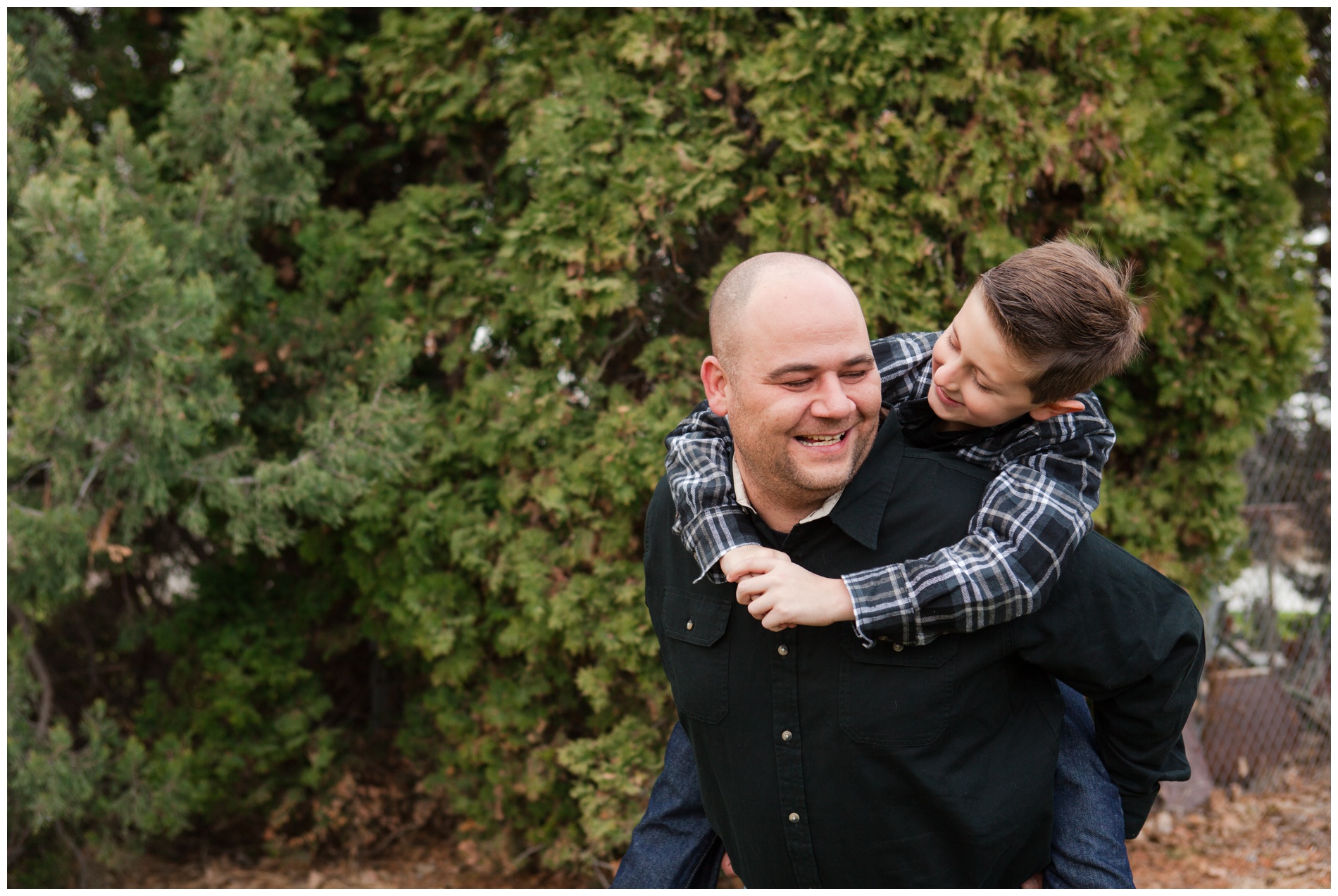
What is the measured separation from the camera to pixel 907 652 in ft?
6.14

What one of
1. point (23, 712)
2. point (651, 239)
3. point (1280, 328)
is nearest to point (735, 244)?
point (651, 239)

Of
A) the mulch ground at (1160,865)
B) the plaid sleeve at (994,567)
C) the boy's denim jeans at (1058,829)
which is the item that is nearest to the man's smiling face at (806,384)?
the plaid sleeve at (994,567)

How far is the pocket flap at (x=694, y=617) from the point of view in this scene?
2.04 m

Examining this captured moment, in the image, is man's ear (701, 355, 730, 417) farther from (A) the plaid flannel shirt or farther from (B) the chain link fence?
(B) the chain link fence

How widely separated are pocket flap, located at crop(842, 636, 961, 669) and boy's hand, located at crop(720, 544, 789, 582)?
0.23 metres

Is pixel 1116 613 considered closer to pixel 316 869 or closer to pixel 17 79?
pixel 316 869

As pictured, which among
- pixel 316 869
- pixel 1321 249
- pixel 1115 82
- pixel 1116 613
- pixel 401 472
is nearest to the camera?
pixel 1116 613

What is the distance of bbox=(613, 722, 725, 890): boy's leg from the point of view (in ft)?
7.35

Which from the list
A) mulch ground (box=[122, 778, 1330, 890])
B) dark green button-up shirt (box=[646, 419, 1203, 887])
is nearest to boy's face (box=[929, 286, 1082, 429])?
dark green button-up shirt (box=[646, 419, 1203, 887])

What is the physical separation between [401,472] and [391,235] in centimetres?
116

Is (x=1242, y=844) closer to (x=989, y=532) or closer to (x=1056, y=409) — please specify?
(x=1056, y=409)

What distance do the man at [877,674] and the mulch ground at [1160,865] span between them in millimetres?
2622

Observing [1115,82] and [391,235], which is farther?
[391,235]

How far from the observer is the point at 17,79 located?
4281 millimetres
